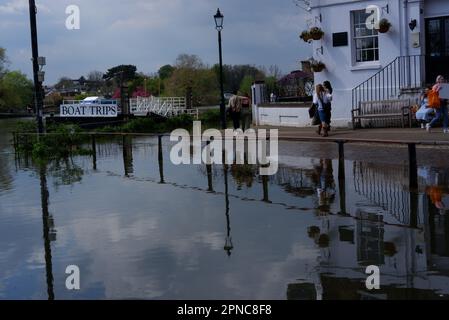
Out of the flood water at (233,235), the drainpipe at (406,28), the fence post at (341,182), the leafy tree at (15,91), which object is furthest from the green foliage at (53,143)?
the leafy tree at (15,91)

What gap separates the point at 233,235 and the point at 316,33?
14380mm

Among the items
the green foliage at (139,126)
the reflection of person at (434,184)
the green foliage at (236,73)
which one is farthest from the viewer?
the green foliage at (236,73)

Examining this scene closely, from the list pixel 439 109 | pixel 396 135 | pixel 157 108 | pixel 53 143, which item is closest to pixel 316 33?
pixel 439 109

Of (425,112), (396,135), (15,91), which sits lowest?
(396,135)

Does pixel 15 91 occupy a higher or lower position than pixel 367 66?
higher

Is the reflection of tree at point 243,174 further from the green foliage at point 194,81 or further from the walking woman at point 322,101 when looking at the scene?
the green foliage at point 194,81

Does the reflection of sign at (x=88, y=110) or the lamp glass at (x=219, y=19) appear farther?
the reflection of sign at (x=88, y=110)

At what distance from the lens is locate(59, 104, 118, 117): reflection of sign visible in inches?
1406

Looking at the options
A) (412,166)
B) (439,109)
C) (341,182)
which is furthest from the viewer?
(439,109)

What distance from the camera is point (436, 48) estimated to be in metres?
20.1

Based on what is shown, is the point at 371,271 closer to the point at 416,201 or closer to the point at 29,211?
the point at 416,201

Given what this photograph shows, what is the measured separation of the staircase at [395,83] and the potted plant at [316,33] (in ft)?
7.17

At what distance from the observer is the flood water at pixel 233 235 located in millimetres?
6293

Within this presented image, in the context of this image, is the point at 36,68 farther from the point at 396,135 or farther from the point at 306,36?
the point at 396,135
